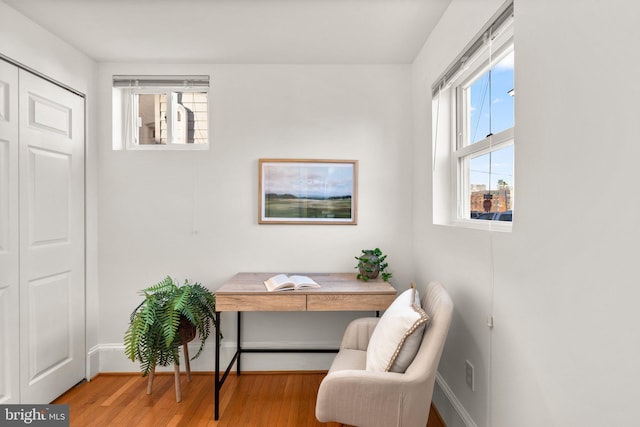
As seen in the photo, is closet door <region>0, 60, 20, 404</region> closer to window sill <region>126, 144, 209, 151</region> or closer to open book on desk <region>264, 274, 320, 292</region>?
window sill <region>126, 144, 209, 151</region>

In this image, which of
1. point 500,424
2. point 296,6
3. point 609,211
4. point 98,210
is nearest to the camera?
point 609,211

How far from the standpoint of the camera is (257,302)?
222 centimetres

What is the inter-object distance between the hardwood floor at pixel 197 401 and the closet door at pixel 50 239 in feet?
0.84

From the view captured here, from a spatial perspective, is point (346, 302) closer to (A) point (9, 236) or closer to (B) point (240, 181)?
(B) point (240, 181)

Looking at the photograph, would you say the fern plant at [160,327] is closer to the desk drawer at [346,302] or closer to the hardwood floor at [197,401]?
the hardwood floor at [197,401]

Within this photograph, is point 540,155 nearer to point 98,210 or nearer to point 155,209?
point 155,209

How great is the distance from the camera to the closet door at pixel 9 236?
1994 millimetres

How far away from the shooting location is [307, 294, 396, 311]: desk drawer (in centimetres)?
225

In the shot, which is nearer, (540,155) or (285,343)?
(540,155)

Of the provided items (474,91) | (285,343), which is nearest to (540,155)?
(474,91)

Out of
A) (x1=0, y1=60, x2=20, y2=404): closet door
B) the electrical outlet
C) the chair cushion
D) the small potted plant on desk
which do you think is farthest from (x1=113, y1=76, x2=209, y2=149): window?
the electrical outlet

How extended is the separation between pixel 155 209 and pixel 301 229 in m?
1.18

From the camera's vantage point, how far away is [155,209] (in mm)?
2801

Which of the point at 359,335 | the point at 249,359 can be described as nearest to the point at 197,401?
the point at 249,359
